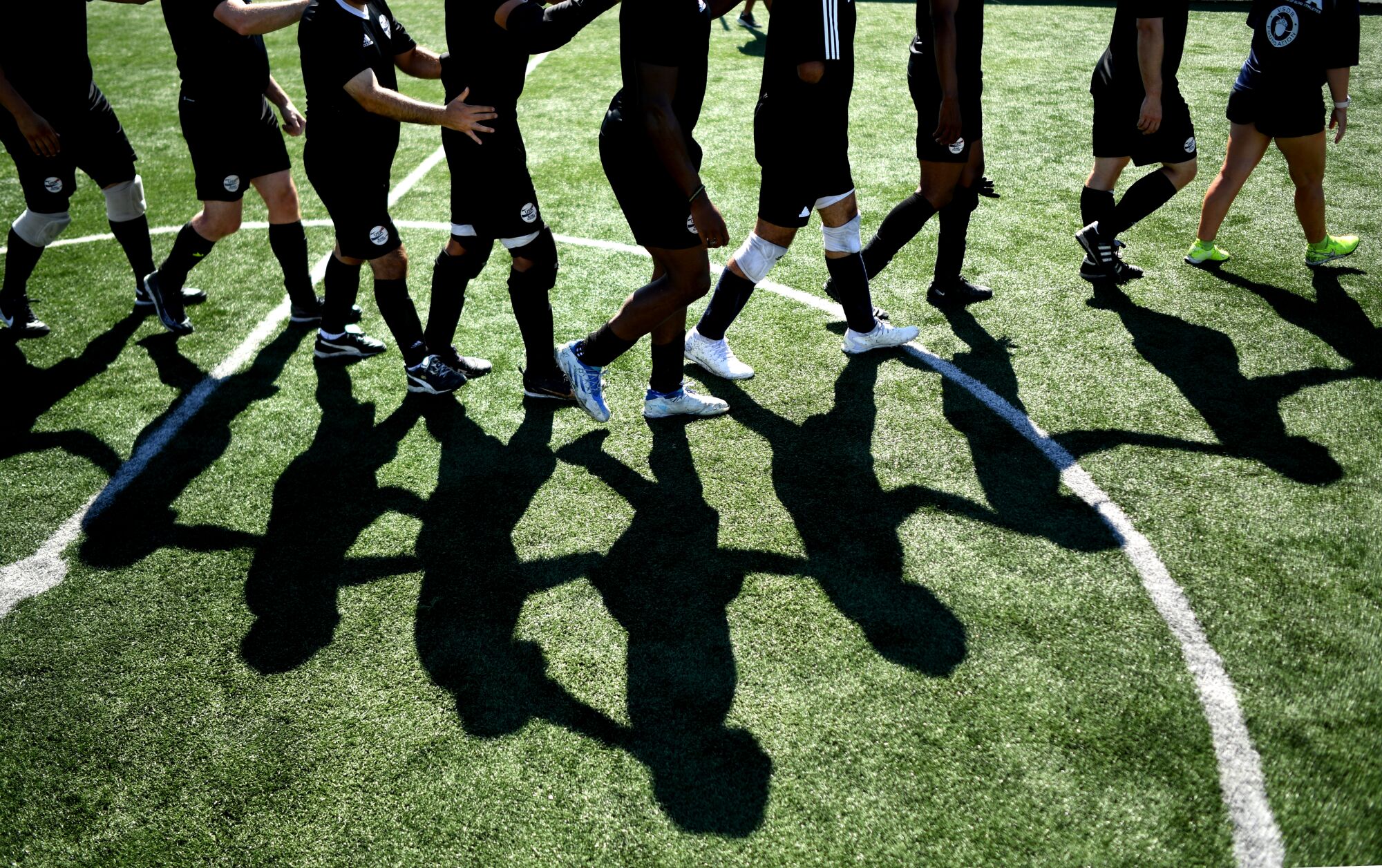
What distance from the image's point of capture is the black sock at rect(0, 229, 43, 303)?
582cm

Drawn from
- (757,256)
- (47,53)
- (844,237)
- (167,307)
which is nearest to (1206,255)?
(844,237)

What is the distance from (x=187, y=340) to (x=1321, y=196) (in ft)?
23.1

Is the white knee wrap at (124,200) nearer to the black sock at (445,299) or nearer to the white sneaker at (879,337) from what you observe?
the black sock at (445,299)

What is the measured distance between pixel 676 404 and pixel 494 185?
4.61 feet

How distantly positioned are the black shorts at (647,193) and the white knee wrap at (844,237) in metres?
0.99

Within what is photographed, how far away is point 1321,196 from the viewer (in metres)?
5.85

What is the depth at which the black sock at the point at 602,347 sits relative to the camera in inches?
181

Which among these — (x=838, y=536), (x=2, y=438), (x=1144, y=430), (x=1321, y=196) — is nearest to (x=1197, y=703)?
(x=838, y=536)

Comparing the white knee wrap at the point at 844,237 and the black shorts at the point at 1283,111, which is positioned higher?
the black shorts at the point at 1283,111

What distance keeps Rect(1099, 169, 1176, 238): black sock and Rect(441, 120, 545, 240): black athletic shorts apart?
3678 mm

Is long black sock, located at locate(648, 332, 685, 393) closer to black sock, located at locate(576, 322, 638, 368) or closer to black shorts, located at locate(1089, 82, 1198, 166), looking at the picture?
black sock, located at locate(576, 322, 638, 368)

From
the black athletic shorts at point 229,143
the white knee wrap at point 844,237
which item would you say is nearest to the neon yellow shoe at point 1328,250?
the white knee wrap at point 844,237

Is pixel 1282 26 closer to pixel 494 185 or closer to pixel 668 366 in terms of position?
pixel 668 366

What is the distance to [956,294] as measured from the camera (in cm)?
601
